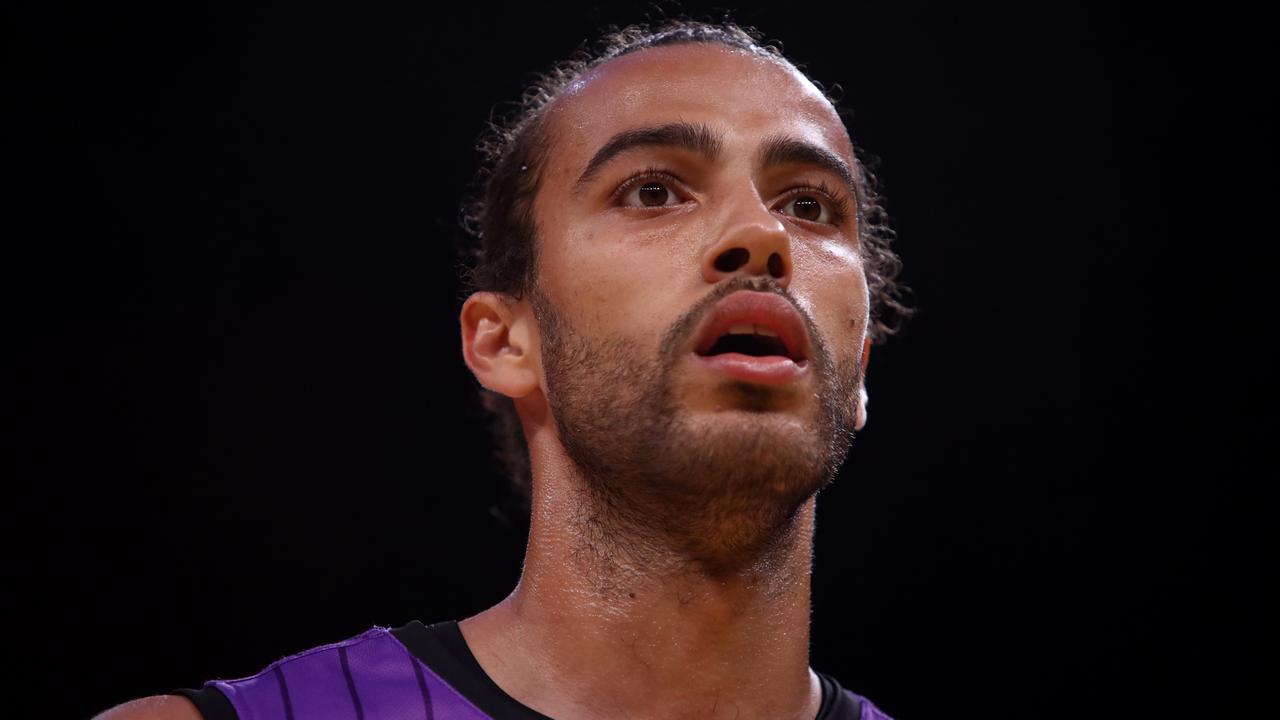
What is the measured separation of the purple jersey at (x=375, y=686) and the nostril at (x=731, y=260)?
682 mm

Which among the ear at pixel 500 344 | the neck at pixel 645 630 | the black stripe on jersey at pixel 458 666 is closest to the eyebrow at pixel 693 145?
the ear at pixel 500 344

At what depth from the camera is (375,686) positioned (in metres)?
1.43

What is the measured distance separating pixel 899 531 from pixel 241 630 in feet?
6.14

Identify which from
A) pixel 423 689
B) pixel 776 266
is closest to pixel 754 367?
pixel 776 266

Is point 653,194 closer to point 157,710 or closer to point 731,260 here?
point 731,260

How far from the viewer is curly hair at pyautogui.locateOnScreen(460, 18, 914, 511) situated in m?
1.77

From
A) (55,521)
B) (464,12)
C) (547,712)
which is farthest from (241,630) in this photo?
(464,12)

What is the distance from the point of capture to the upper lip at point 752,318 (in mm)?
1387

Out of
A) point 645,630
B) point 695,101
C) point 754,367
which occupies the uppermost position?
point 695,101

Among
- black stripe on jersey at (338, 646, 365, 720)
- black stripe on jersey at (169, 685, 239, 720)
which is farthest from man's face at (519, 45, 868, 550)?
black stripe on jersey at (169, 685, 239, 720)

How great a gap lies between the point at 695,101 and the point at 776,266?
1.16 feet

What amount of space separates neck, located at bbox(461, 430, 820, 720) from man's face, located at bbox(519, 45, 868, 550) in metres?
0.07

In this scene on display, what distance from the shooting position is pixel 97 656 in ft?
7.89

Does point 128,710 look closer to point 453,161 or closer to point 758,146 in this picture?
point 758,146
